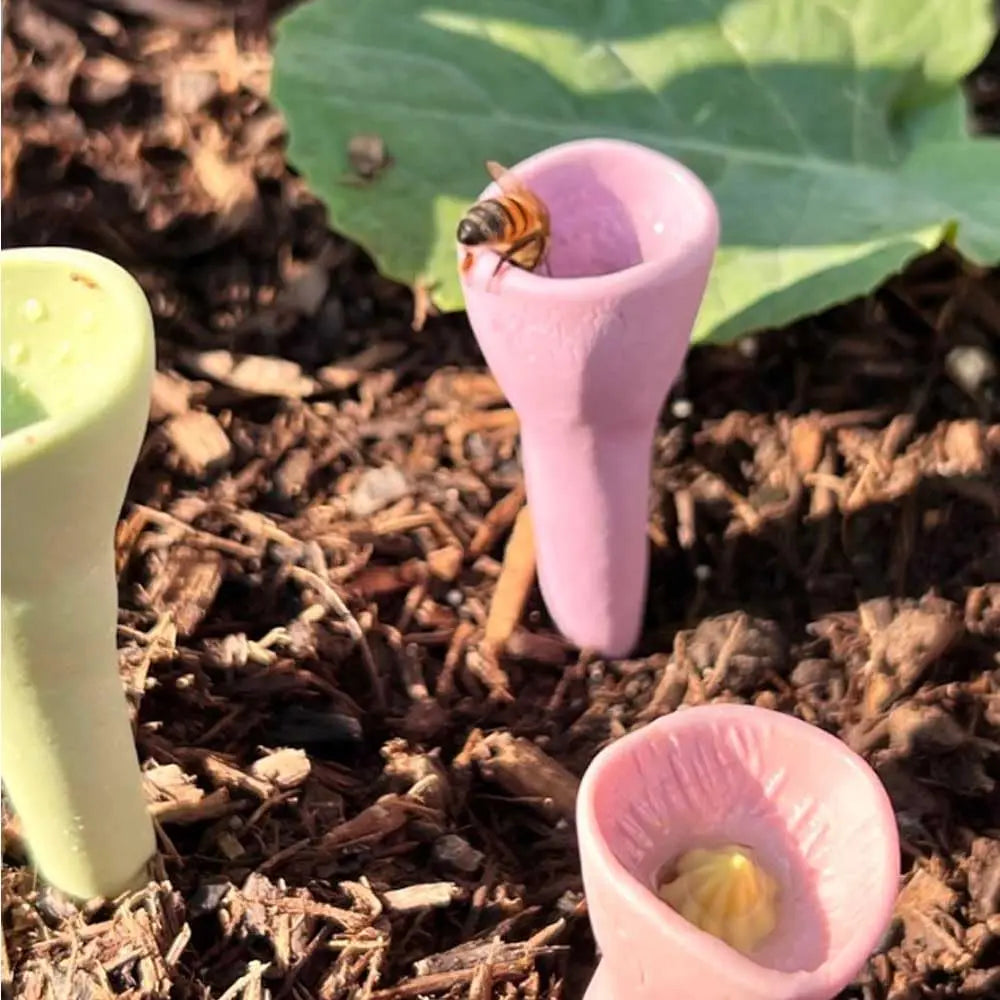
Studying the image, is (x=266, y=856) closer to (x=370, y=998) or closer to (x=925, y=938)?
(x=370, y=998)

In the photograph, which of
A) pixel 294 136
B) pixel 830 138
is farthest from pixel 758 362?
pixel 294 136

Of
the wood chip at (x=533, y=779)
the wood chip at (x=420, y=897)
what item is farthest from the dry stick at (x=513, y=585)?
the wood chip at (x=420, y=897)

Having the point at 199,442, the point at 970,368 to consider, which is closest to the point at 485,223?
the point at 199,442

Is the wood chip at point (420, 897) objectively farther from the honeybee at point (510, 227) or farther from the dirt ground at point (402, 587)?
the honeybee at point (510, 227)

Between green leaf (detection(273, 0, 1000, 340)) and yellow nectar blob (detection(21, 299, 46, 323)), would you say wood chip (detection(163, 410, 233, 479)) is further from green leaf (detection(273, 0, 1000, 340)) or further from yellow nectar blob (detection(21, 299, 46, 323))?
yellow nectar blob (detection(21, 299, 46, 323))

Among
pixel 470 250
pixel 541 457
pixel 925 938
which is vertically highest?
pixel 470 250

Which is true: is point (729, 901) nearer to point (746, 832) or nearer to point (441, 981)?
point (746, 832)
